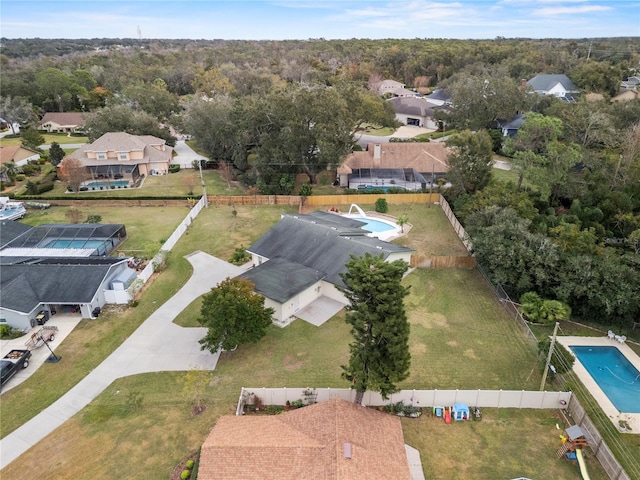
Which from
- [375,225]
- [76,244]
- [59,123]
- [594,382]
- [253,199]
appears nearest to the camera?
[594,382]

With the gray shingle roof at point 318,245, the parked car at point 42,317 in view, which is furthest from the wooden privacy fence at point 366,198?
the parked car at point 42,317

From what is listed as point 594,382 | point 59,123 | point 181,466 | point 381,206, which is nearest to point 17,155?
point 59,123

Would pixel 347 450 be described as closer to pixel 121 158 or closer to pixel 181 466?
pixel 181 466

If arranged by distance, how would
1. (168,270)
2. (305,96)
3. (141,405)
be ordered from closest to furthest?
(141,405), (168,270), (305,96)

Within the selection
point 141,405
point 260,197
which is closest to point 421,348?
point 141,405

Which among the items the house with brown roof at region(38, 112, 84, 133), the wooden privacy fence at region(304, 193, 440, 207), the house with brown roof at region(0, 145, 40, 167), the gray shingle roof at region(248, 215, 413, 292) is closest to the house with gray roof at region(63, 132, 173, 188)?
the house with brown roof at region(0, 145, 40, 167)

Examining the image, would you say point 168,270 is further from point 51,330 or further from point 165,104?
point 165,104
